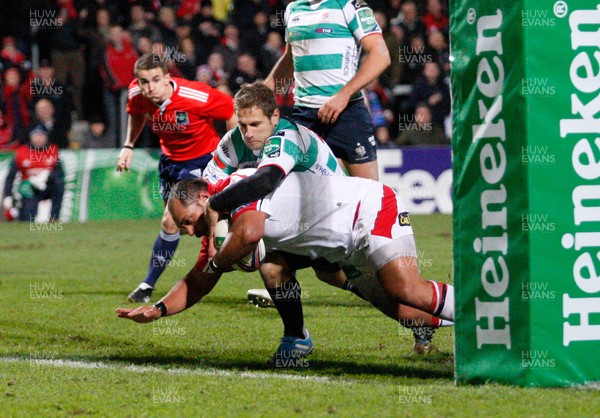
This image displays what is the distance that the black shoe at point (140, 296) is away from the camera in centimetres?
932

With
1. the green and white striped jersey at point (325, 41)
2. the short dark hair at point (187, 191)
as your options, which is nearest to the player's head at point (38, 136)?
the green and white striped jersey at point (325, 41)

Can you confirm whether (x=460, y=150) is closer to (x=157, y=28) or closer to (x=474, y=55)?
(x=474, y=55)

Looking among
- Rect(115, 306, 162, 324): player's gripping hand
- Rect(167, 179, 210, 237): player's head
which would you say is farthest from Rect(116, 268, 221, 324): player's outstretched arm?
Rect(167, 179, 210, 237): player's head

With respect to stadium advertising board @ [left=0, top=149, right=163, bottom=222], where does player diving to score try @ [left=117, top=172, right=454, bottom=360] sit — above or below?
above

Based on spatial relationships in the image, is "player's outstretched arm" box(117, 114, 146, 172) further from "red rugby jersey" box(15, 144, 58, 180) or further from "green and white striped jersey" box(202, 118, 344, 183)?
"red rugby jersey" box(15, 144, 58, 180)

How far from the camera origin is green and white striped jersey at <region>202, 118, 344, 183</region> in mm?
5984

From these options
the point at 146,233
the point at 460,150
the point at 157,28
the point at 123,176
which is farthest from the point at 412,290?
the point at 157,28

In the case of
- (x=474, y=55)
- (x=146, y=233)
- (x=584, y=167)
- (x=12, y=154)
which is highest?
(x=474, y=55)

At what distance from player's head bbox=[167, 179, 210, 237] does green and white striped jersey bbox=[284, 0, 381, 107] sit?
84.4 inches

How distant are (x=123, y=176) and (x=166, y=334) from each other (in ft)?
34.2

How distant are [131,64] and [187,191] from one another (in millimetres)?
12704

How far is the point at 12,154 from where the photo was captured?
17.2m

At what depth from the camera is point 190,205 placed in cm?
597

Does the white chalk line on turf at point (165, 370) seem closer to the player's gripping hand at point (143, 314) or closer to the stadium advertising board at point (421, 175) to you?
the player's gripping hand at point (143, 314)
